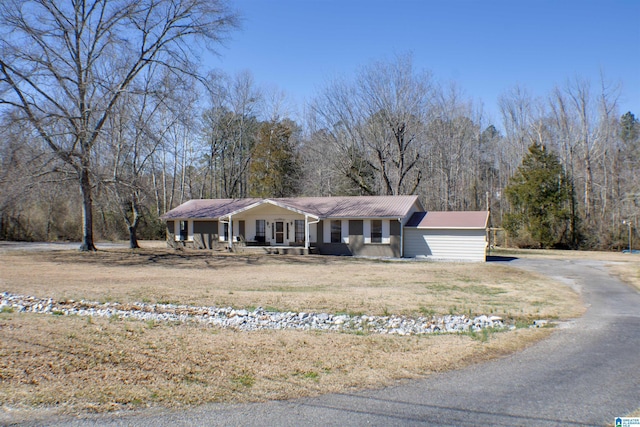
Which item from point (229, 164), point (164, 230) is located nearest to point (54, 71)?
point (164, 230)

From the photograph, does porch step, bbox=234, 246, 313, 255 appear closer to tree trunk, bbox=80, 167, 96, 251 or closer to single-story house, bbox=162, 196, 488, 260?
single-story house, bbox=162, 196, 488, 260

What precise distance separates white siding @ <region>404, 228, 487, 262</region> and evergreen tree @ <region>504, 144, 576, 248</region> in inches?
579

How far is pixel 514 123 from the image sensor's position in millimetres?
50406

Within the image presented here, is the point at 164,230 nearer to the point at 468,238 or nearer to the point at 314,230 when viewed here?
the point at 314,230

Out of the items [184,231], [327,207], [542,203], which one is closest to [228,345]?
[327,207]

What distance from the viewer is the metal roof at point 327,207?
28.1 meters

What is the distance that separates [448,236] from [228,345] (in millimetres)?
21544

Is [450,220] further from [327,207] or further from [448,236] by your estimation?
[327,207]

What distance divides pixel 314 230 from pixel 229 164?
22546mm

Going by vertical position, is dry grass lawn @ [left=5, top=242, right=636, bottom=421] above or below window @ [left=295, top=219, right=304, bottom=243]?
below

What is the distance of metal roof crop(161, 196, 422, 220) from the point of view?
92.2ft

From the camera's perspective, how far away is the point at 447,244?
2708cm

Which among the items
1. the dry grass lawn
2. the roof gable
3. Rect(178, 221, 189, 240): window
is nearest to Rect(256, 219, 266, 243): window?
the roof gable

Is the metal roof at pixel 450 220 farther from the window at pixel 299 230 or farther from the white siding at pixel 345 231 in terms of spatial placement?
the window at pixel 299 230
